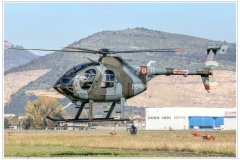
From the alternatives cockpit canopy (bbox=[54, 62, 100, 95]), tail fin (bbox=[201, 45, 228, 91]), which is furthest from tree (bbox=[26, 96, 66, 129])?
cockpit canopy (bbox=[54, 62, 100, 95])

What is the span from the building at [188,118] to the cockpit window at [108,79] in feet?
334

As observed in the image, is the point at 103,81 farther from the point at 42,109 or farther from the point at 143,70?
the point at 42,109

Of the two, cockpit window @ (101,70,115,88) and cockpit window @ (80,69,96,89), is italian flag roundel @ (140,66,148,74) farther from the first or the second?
cockpit window @ (80,69,96,89)

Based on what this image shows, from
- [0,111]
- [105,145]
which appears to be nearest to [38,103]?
[105,145]

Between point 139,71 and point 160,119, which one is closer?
point 139,71

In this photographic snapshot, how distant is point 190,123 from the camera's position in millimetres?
144375

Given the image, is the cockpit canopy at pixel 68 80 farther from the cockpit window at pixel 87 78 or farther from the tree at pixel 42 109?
the tree at pixel 42 109

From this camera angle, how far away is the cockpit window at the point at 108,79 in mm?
37406

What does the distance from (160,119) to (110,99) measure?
105522mm

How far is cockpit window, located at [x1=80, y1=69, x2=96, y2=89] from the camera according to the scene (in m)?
36.8

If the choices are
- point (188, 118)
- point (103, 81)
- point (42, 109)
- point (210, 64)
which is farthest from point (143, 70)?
point (42, 109)

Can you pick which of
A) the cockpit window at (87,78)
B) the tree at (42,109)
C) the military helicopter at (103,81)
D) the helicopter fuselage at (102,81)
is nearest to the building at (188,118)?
the tree at (42,109)

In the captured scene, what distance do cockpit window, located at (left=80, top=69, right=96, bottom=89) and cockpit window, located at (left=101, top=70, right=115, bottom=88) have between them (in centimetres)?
69

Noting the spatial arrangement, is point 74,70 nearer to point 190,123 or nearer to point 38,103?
point 190,123
